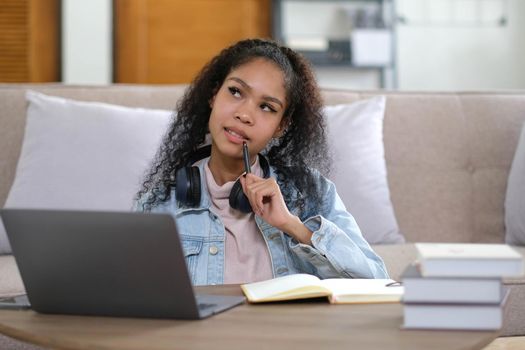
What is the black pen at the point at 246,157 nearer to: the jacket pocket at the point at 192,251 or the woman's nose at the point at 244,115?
the woman's nose at the point at 244,115

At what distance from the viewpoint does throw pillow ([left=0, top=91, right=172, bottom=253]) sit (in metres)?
2.27

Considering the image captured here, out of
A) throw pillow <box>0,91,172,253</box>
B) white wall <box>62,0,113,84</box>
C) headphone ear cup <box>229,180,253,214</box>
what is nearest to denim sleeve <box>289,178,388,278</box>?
headphone ear cup <box>229,180,253,214</box>

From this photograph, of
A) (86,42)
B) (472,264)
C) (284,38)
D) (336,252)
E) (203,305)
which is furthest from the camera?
(284,38)

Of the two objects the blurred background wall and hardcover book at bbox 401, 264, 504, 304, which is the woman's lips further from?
the blurred background wall

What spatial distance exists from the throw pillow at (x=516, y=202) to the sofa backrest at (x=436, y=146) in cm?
6

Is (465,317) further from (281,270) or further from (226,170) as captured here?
(226,170)

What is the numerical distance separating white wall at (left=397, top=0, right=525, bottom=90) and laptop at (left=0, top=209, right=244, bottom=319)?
404 cm

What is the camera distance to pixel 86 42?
465 cm

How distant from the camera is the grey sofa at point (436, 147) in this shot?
2.45 m

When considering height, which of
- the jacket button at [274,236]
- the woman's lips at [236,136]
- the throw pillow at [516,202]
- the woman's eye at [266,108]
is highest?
the woman's eye at [266,108]

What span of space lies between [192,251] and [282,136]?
0.36 m

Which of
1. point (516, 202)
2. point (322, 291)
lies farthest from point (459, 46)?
point (322, 291)

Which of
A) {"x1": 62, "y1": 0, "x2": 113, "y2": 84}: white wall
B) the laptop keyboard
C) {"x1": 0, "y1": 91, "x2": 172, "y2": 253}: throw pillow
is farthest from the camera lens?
{"x1": 62, "y1": 0, "x2": 113, "y2": 84}: white wall

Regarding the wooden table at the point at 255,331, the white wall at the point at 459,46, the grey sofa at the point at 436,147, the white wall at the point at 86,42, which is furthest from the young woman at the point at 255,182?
the white wall at the point at 459,46
